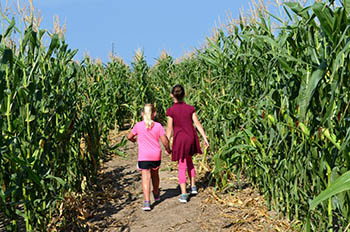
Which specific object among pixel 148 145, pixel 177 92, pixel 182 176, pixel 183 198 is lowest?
pixel 183 198

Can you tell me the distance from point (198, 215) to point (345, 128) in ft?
7.69

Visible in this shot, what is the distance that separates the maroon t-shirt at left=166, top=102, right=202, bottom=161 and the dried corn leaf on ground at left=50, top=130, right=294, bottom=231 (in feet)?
1.82

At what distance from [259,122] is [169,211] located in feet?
4.97

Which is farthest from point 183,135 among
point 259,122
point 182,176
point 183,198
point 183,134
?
point 259,122

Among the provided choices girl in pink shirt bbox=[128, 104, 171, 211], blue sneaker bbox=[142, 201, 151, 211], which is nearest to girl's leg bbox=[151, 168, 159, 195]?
girl in pink shirt bbox=[128, 104, 171, 211]

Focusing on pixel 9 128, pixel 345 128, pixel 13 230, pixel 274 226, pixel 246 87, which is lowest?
pixel 274 226

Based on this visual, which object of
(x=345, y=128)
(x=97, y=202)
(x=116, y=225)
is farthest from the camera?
(x=97, y=202)

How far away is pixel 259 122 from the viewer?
14.7 feet

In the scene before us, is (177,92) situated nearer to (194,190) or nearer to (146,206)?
(194,190)

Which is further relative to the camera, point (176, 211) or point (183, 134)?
point (183, 134)

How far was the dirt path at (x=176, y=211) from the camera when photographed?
445 cm

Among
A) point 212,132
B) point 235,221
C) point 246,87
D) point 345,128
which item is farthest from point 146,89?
point 345,128

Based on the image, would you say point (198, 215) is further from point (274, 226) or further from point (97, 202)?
point (97, 202)

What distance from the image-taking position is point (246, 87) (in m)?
5.12
